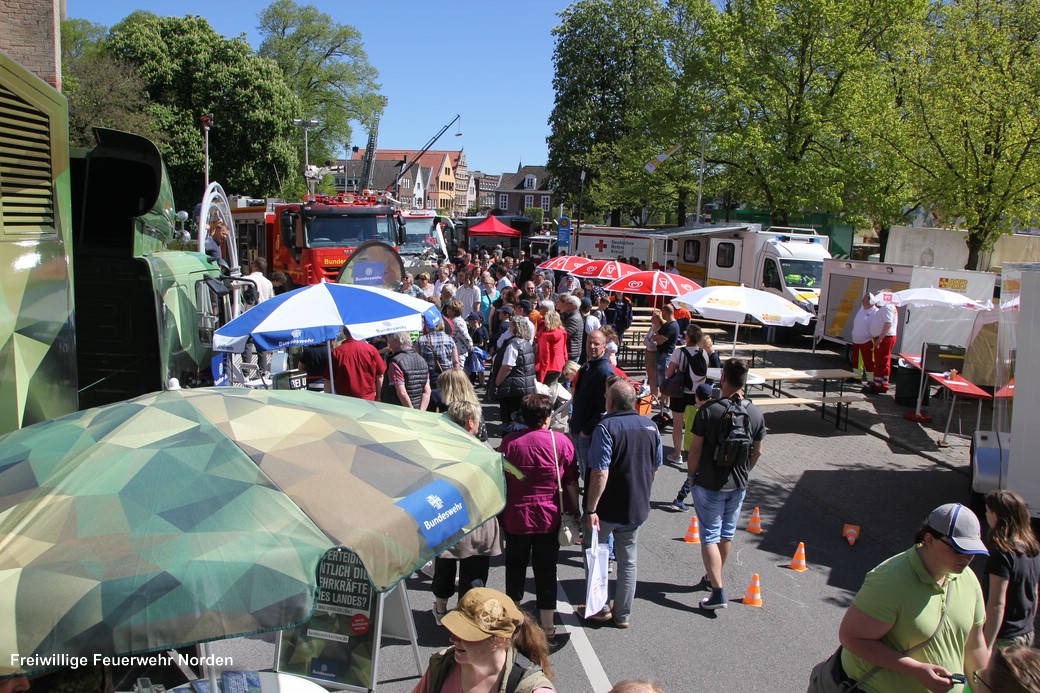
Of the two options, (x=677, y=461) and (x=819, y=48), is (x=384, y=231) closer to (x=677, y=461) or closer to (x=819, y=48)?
(x=677, y=461)

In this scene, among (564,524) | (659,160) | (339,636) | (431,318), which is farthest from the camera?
(659,160)

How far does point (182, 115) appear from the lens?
131ft

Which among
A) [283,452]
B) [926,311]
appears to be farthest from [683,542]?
[926,311]

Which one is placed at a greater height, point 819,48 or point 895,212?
point 819,48

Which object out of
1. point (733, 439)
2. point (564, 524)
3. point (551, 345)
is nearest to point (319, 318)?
point (564, 524)

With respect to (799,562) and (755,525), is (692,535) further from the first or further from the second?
(799,562)

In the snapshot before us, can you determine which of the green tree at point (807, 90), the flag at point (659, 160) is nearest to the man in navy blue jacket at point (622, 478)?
the green tree at point (807, 90)

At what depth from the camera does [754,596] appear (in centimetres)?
611

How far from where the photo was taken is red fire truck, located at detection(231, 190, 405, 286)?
17328 millimetres

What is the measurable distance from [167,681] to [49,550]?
1863mm

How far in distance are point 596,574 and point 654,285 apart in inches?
337

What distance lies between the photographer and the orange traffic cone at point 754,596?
6.09 metres

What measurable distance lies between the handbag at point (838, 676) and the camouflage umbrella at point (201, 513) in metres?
1.75

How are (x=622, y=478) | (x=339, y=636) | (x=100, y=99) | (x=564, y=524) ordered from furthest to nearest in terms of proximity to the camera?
(x=100, y=99)
(x=622, y=478)
(x=564, y=524)
(x=339, y=636)
